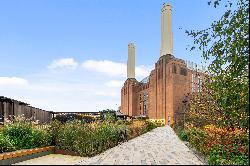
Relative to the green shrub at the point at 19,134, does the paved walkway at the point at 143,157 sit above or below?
below

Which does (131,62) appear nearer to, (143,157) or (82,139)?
(82,139)

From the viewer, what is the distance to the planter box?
32.6ft

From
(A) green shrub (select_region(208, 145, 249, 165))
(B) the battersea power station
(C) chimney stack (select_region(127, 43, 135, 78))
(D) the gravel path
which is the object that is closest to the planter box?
(D) the gravel path

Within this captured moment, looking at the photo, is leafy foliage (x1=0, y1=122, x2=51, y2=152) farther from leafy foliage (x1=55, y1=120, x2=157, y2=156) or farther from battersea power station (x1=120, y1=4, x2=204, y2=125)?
battersea power station (x1=120, y1=4, x2=204, y2=125)

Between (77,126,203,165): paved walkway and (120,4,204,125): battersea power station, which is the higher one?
(120,4,204,125): battersea power station

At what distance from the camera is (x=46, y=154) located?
12.9 metres

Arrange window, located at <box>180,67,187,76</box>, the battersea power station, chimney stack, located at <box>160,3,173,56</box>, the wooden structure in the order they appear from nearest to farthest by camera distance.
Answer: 1. the wooden structure
2. the battersea power station
3. window, located at <box>180,67,187,76</box>
4. chimney stack, located at <box>160,3,173,56</box>

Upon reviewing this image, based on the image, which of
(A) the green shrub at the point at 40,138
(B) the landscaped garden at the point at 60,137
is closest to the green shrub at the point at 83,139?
(B) the landscaped garden at the point at 60,137

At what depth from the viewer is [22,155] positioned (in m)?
11.0

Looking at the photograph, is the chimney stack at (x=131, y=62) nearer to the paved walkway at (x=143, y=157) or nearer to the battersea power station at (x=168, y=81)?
the battersea power station at (x=168, y=81)

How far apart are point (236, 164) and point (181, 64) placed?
67281mm

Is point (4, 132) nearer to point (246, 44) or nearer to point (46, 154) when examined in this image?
point (46, 154)

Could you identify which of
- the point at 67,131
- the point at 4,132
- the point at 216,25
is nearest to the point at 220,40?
the point at 216,25

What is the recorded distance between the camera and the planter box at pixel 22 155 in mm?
9941
